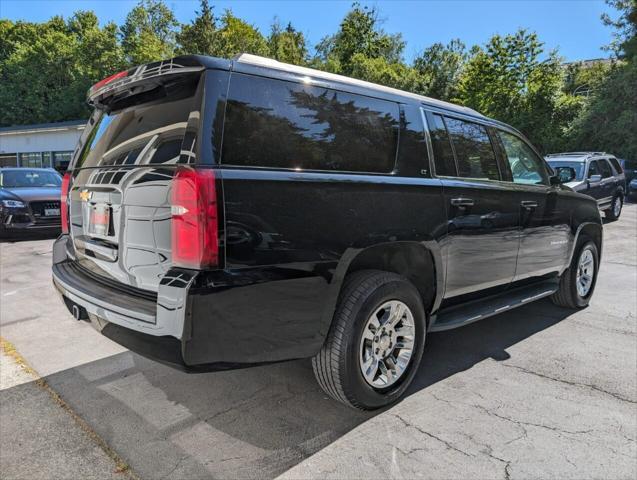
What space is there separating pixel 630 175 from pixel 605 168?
36.3ft

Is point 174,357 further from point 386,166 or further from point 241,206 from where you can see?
point 386,166

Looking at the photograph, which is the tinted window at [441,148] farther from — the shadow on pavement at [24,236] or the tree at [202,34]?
the tree at [202,34]

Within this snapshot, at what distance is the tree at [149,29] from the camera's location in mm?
51812

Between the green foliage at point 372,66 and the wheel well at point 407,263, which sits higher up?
the green foliage at point 372,66

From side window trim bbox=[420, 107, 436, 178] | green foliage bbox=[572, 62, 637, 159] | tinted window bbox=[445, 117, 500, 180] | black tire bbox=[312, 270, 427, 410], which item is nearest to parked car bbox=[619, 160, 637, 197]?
green foliage bbox=[572, 62, 637, 159]

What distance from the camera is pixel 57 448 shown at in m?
2.44

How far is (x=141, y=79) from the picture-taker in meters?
2.48

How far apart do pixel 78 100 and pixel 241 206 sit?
53.8 metres

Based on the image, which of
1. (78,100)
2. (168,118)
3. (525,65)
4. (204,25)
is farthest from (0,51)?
(168,118)

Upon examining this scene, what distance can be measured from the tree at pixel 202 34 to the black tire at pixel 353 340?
37.3m

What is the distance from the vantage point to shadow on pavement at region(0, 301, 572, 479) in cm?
236

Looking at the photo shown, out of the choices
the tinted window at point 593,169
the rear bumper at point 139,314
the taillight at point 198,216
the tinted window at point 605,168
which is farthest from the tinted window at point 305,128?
the tinted window at point 605,168

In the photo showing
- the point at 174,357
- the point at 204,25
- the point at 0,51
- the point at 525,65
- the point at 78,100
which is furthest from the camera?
the point at 0,51

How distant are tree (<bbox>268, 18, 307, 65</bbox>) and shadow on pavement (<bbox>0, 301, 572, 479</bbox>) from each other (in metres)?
41.2
